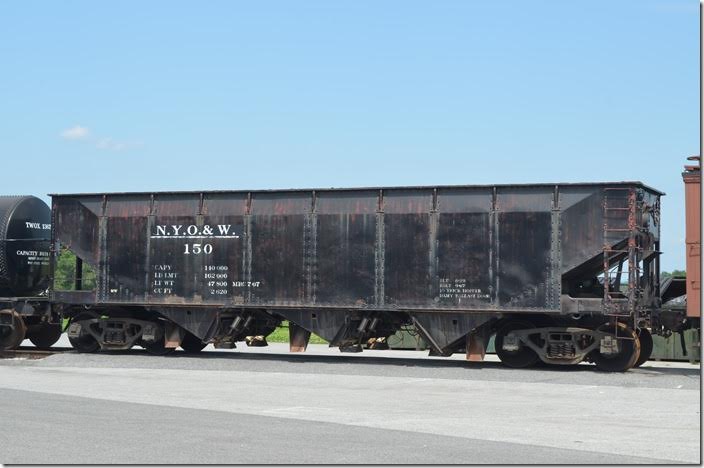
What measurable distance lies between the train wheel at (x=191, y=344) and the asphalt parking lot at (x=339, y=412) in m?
2.61

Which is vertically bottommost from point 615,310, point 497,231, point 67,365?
point 67,365

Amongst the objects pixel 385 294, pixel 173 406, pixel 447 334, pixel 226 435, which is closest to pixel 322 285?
pixel 385 294

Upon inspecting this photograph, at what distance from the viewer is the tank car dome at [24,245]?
2480 cm

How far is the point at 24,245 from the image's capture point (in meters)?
25.2

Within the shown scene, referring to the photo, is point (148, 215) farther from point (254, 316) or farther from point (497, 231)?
point (497, 231)

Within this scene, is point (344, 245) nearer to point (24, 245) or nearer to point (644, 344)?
point (644, 344)

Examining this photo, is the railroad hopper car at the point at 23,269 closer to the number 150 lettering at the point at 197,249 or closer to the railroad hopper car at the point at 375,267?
the railroad hopper car at the point at 375,267

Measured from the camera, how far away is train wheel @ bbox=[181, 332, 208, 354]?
24672 mm

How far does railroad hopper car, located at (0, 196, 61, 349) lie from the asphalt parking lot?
7.80 feet

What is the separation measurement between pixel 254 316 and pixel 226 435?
11597mm

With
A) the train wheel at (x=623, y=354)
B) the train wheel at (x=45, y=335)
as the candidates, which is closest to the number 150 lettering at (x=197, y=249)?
the train wheel at (x=45, y=335)

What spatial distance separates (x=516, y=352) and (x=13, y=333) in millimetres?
12252

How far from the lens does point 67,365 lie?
2177 cm

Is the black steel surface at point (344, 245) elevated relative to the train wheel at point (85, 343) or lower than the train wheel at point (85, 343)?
elevated
